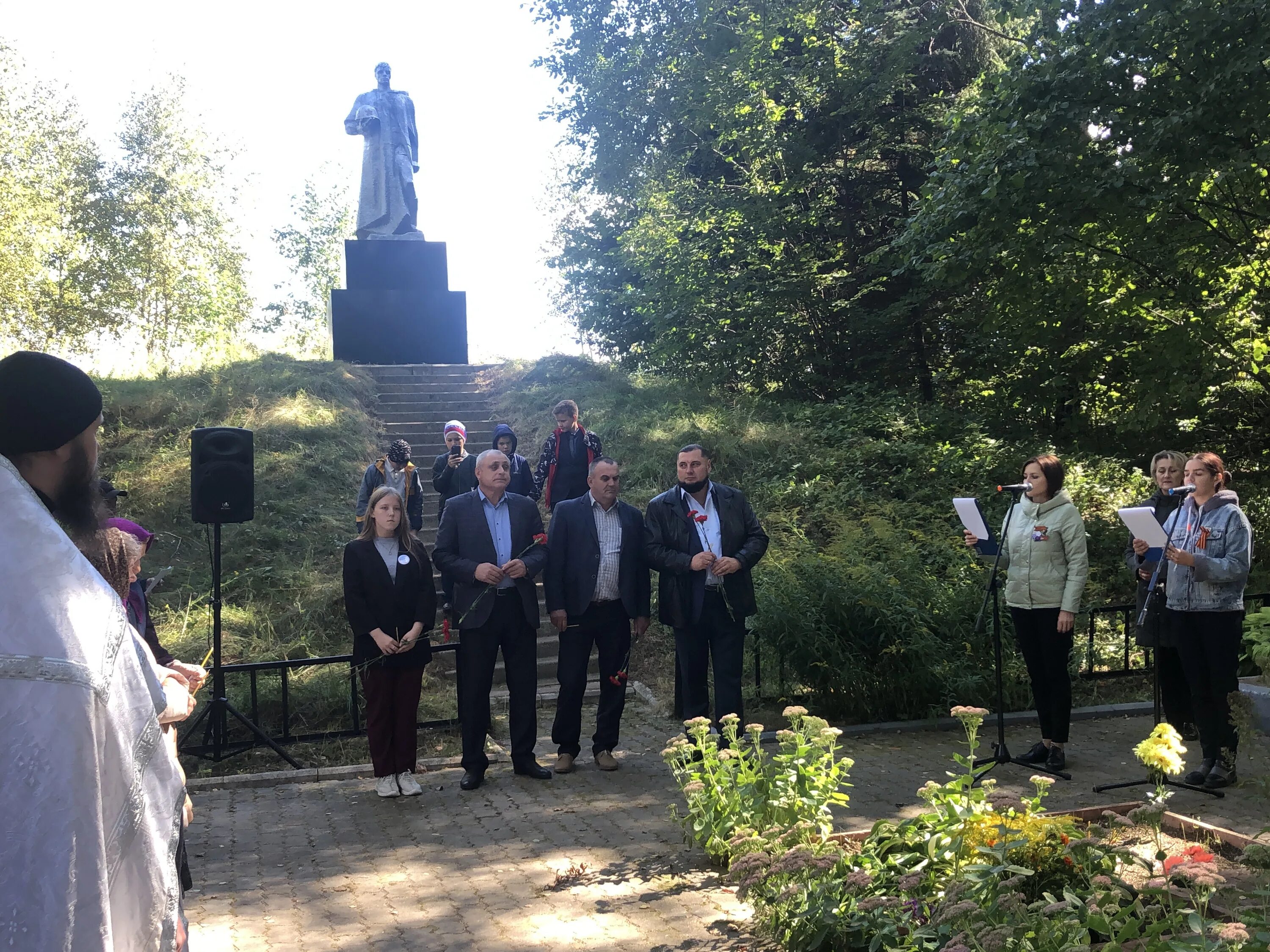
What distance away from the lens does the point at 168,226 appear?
116ft

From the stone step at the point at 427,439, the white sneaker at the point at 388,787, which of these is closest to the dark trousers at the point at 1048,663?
the white sneaker at the point at 388,787

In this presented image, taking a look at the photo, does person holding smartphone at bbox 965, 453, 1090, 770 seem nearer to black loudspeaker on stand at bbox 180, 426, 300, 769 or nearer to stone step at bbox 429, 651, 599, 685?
stone step at bbox 429, 651, 599, 685

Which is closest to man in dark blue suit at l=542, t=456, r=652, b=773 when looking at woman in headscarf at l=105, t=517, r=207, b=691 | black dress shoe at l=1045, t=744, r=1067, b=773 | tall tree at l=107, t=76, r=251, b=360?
woman in headscarf at l=105, t=517, r=207, b=691

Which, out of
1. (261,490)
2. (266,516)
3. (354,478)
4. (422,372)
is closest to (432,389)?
(422,372)

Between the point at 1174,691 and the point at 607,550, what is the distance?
12.8 ft

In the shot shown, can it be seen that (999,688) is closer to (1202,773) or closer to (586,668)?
(1202,773)

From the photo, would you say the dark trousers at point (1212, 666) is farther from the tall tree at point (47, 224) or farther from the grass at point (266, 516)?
the tall tree at point (47, 224)

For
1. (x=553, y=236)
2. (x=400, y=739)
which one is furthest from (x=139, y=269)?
(x=400, y=739)

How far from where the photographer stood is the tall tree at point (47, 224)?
94.9 ft

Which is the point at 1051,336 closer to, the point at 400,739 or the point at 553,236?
the point at 400,739

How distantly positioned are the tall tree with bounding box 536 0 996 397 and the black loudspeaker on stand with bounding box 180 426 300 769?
38.2ft

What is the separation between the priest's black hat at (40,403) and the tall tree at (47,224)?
30713 millimetres

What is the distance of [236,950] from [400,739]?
2.35 m

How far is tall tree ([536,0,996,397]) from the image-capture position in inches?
705
